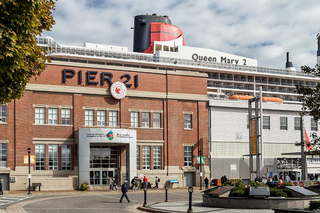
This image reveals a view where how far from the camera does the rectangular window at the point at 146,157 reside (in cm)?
5362

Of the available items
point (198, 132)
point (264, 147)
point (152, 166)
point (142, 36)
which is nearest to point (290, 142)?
point (264, 147)

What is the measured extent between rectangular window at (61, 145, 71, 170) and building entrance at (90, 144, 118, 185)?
2423mm

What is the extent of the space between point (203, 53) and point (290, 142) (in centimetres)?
3619

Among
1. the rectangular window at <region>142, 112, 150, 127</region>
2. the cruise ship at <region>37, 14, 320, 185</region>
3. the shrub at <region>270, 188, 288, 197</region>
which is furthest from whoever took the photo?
the cruise ship at <region>37, 14, 320, 185</region>

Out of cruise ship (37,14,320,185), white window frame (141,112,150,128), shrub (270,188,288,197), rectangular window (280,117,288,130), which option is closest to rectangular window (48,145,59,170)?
white window frame (141,112,150,128)

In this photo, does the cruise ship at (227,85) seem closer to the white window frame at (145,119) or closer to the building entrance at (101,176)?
the white window frame at (145,119)

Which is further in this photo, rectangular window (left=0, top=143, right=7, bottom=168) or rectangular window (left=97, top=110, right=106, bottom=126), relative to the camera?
rectangular window (left=97, top=110, right=106, bottom=126)

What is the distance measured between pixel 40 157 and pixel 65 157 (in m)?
2.56

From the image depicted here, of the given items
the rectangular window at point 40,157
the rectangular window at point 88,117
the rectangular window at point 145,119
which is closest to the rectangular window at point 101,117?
the rectangular window at point 88,117

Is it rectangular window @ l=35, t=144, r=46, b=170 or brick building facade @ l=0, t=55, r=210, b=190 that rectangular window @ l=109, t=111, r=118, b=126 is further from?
rectangular window @ l=35, t=144, r=46, b=170

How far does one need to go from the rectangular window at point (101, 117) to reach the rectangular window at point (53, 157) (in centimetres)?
539

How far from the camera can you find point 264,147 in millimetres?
61750

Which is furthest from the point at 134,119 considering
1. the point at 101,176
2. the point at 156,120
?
the point at 101,176

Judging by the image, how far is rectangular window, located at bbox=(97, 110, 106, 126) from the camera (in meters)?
52.3
